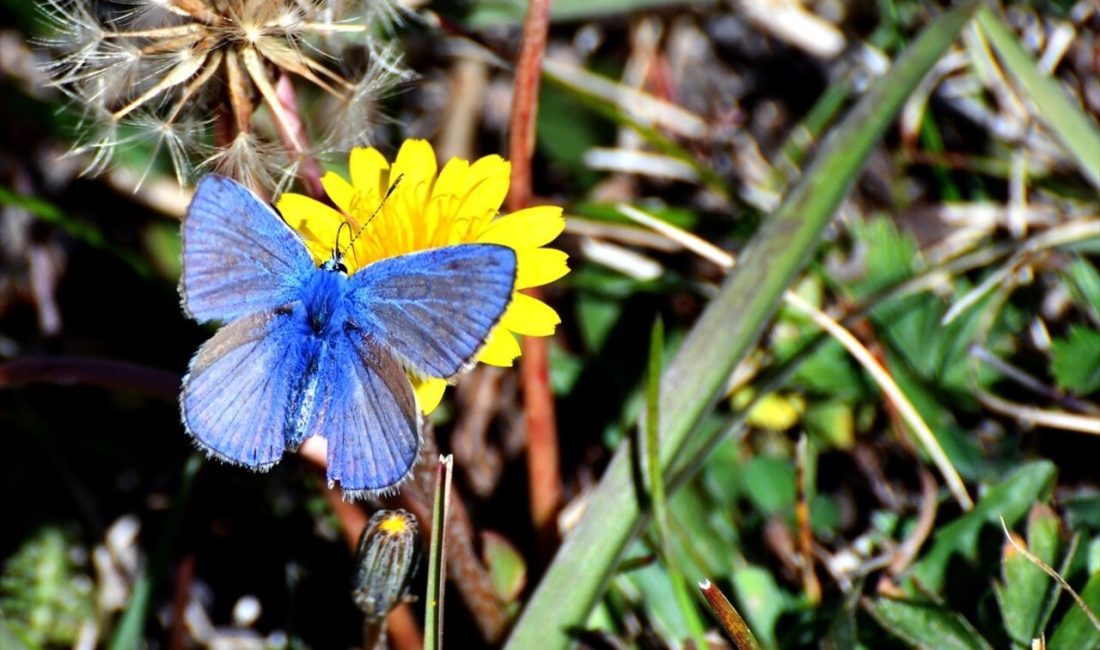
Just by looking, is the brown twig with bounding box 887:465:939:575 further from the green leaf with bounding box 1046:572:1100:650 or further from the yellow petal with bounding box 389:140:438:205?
the yellow petal with bounding box 389:140:438:205

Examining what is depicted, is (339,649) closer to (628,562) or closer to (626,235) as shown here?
(628,562)

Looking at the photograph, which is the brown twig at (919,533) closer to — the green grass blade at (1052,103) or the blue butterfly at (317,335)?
the green grass blade at (1052,103)

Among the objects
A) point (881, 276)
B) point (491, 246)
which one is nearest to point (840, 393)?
point (881, 276)

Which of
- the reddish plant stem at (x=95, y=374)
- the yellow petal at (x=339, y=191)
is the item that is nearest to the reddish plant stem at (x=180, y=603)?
the reddish plant stem at (x=95, y=374)

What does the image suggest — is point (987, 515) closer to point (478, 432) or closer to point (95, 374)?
point (478, 432)

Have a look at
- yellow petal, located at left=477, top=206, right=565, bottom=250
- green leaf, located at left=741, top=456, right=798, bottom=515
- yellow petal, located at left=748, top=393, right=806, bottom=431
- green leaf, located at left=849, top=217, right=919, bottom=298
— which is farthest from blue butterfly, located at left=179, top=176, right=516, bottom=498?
green leaf, located at left=849, top=217, right=919, bottom=298

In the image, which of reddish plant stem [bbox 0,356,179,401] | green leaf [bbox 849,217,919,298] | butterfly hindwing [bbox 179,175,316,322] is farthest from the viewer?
green leaf [bbox 849,217,919,298]
